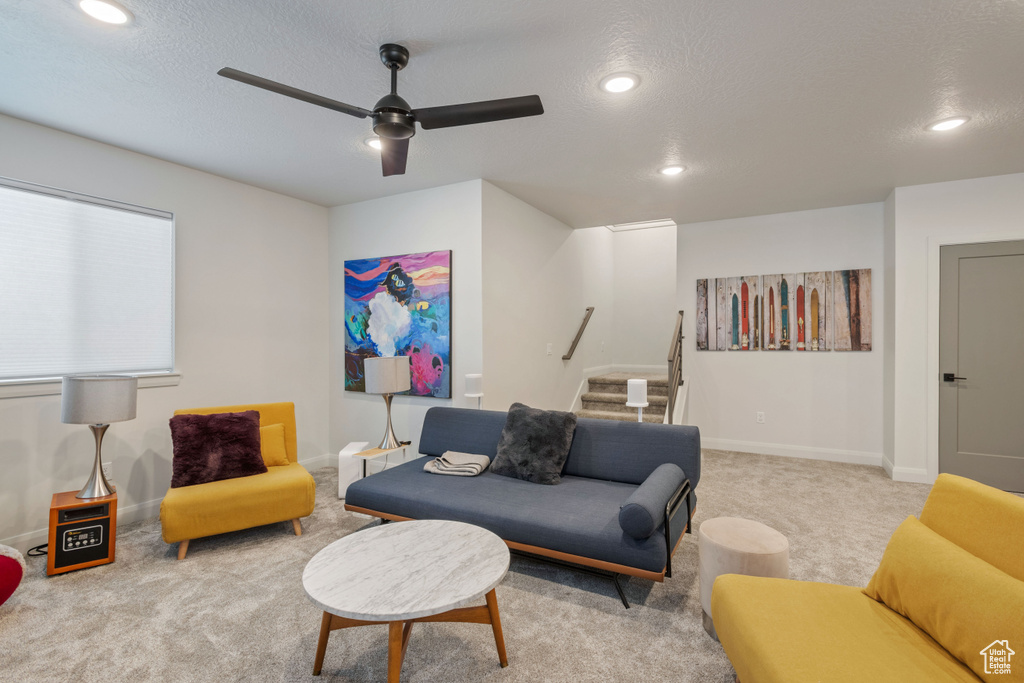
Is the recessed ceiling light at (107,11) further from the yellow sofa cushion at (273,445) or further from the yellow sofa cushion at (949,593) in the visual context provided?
the yellow sofa cushion at (949,593)

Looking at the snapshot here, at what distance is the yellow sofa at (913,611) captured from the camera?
1200 mm

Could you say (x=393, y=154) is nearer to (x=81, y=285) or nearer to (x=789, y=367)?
(x=81, y=285)

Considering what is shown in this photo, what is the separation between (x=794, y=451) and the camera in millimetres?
5105

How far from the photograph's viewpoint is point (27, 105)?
2734 mm

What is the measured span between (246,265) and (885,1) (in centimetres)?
451

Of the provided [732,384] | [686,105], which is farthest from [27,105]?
[732,384]

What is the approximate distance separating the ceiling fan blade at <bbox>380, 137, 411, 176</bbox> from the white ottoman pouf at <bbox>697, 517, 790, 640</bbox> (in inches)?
90.3

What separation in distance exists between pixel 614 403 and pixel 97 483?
469 centimetres

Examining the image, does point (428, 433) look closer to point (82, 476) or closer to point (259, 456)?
point (259, 456)

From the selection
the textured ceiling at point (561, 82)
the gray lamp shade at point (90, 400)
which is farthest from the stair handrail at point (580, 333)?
the gray lamp shade at point (90, 400)

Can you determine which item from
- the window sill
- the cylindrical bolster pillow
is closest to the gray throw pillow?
the cylindrical bolster pillow

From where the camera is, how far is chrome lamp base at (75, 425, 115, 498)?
2.73 m

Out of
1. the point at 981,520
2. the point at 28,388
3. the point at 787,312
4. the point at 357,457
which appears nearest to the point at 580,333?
the point at 787,312

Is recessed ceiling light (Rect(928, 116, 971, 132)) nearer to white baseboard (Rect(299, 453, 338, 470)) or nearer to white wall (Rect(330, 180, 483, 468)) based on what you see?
white wall (Rect(330, 180, 483, 468))
